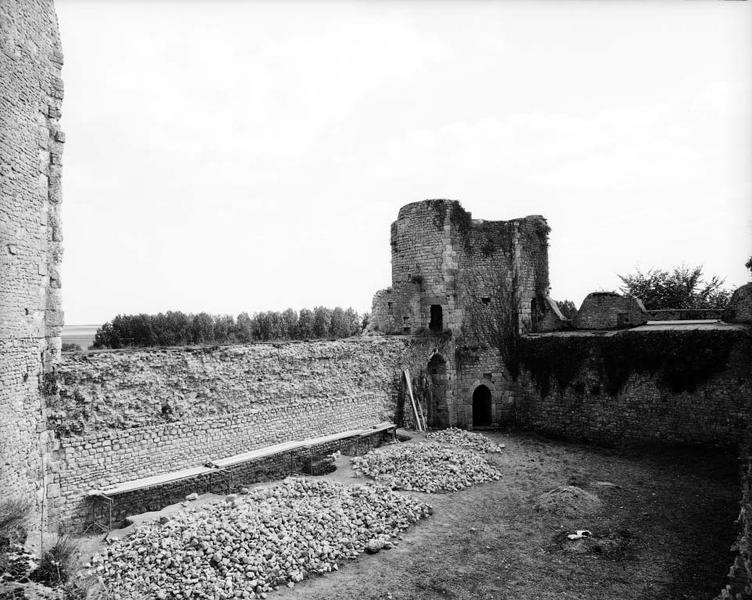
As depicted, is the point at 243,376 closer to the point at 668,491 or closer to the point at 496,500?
the point at 496,500

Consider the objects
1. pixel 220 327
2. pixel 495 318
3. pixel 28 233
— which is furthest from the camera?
pixel 220 327

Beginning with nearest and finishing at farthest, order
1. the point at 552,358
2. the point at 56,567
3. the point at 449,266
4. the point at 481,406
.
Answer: the point at 56,567 < the point at 552,358 < the point at 449,266 < the point at 481,406

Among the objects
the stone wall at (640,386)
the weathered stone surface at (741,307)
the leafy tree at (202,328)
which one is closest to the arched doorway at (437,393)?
the stone wall at (640,386)

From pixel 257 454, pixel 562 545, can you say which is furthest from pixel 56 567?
pixel 562 545

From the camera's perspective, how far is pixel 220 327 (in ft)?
107

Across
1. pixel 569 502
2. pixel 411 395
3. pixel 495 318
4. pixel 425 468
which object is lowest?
pixel 569 502

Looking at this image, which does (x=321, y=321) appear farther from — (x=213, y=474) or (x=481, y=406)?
(x=213, y=474)

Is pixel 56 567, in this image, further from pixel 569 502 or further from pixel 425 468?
pixel 569 502

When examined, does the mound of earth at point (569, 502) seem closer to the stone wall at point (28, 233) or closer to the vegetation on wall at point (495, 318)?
the vegetation on wall at point (495, 318)

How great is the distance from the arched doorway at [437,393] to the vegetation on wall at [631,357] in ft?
10.2

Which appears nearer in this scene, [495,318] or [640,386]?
[640,386]

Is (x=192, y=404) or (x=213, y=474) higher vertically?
(x=192, y=404)

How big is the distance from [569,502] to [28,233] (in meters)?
11.8

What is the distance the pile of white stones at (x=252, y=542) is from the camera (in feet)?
24.3
